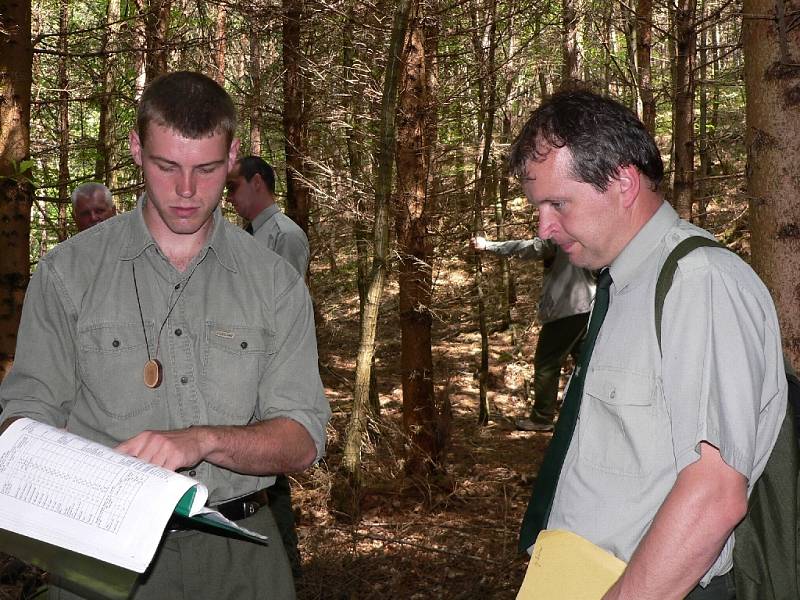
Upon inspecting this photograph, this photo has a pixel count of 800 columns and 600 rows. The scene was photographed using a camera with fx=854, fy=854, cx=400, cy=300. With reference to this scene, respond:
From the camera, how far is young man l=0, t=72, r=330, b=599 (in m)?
2.42

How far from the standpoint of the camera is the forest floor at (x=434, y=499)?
5.72 m

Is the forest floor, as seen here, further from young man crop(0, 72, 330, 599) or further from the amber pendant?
the amber pendant

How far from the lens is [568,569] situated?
1.98m

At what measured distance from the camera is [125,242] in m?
2.59

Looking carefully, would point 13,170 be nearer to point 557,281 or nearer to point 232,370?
point 232,370

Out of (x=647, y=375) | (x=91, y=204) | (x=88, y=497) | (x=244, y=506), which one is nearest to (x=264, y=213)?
(x=91, y=204)

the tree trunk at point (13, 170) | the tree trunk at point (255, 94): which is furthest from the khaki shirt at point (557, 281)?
the tree trunk at point (13, 170)

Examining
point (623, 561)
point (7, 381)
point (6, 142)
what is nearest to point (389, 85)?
point (6, 142)

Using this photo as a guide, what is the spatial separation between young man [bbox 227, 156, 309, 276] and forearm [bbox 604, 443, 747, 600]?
4893 millimetres

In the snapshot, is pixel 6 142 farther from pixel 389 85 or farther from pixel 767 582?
pixel 767 582

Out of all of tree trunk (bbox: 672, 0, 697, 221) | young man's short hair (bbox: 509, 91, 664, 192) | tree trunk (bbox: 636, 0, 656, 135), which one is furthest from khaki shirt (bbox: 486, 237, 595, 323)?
young man's short hair (bbox: 509, 91, 664, 192)

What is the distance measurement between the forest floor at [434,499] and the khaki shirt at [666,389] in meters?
3.77

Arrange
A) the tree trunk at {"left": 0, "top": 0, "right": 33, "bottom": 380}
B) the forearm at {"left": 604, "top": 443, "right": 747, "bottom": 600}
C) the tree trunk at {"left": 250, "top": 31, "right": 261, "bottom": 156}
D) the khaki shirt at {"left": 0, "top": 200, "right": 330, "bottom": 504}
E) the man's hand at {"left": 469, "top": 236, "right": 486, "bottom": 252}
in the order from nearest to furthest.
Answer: the forearm at {"left": 604, "top": 443, "right": 747, "bottom": 600} < the khaki shirt at {"left": 0, "top": 200, "right": 330, "bottom": 504} < the tree trunk at {"left": 0, "top": 0, "right": 33, "bottom": 380} < the man's hand at {"left": 469, "top": 236, "right": 486, "bottom": 252} < the tree trunk at {"left": 250, "top": 31, "right": 261, "bottom": 156}

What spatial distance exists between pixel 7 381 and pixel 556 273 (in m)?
7.26
